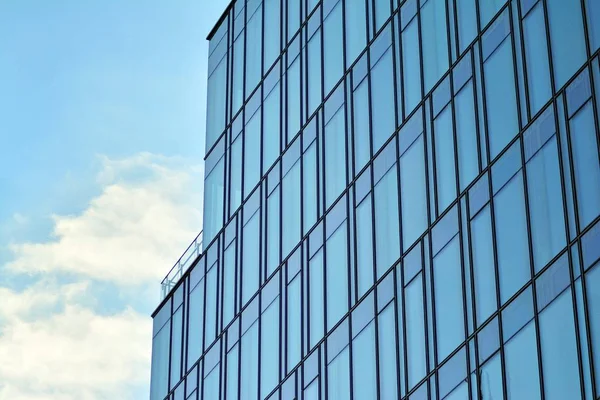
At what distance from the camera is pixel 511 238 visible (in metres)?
28.4

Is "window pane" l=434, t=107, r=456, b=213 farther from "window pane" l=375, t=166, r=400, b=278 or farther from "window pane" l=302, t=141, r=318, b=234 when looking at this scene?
"window pane" l=302, t=141, r=318, b=234

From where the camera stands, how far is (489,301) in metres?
28.8

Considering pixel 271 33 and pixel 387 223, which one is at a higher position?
pixel 271 33

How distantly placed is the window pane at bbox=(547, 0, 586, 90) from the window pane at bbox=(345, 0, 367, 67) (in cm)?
1117

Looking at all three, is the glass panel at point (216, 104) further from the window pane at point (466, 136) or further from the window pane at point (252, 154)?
the window pane at point (466, 136)

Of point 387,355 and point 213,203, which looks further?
point 213,203

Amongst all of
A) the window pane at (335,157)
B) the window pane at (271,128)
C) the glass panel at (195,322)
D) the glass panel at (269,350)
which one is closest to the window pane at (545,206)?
the window pane at (335,157)

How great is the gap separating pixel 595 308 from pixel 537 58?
6.59m

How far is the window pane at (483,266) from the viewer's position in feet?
94.6

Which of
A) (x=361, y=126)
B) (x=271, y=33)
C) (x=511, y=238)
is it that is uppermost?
(x=271, y=33)

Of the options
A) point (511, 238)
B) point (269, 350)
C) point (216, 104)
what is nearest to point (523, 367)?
point (511, 238)

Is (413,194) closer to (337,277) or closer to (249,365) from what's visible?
(337,277)

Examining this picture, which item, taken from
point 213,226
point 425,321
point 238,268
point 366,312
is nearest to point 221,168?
point 213,226

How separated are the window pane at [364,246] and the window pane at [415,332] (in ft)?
8.84
